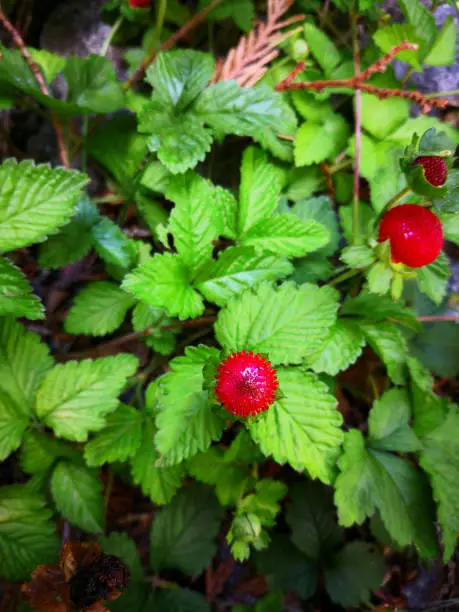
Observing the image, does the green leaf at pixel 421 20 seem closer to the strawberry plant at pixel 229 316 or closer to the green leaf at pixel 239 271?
the strawberry plant at pixel 229 316

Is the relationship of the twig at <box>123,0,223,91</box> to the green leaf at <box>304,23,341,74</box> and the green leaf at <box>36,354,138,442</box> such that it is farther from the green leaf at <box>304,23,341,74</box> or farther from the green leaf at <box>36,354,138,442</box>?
the green leaf at <box>36,354,138,442</box>

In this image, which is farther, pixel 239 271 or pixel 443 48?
pixel 443 48

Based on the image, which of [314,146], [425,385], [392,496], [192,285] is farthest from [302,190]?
[392,496]

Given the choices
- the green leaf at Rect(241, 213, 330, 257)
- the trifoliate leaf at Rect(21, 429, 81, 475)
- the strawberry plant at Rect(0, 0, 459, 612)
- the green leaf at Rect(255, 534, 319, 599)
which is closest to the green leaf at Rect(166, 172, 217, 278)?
the strawberry plant at Rect(0, 0, 459, 612)

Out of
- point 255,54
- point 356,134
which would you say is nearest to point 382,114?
point 356,134

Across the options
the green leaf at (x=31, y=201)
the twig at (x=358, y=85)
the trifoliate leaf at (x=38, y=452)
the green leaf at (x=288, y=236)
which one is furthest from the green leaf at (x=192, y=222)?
the trifoliate leaf at (x=38, y=452)

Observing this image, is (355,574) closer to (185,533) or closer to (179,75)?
(185,533)
